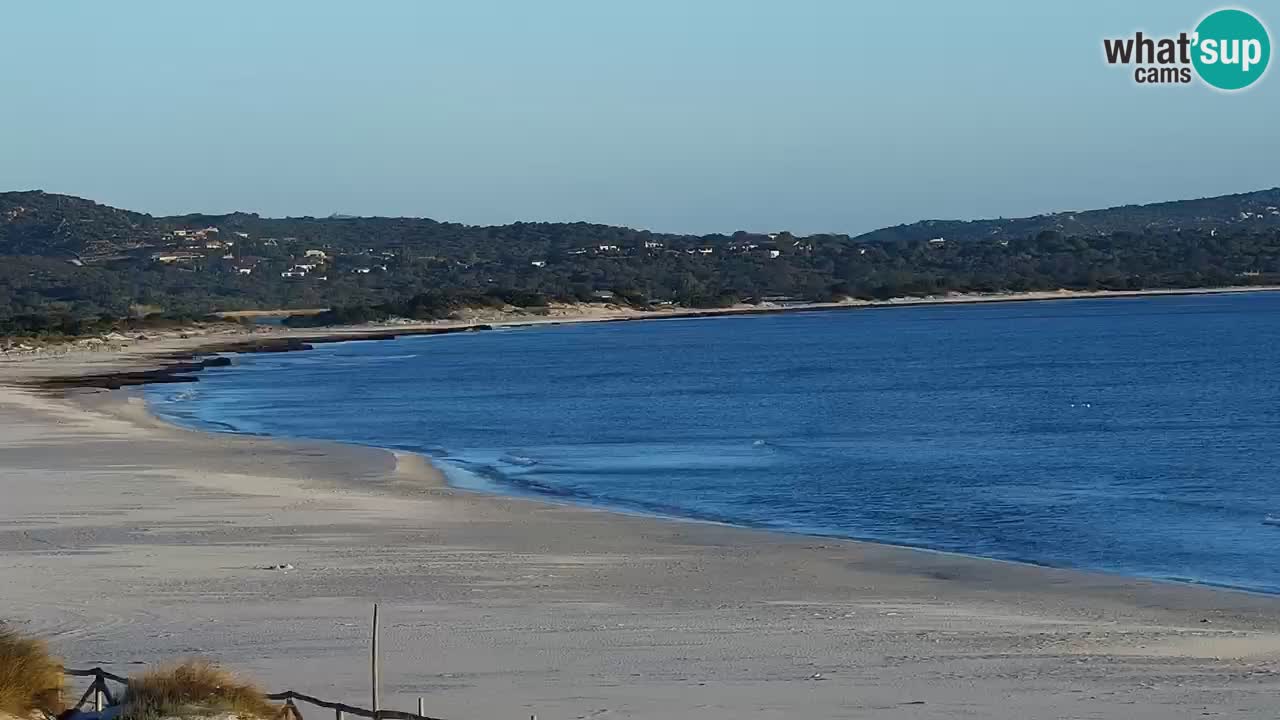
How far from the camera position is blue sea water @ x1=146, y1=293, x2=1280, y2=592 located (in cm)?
2625

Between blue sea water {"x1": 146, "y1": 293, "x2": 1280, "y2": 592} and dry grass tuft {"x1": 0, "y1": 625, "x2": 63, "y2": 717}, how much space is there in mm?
13161

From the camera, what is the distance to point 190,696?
36.3ft

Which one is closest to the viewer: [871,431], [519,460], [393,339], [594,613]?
[594,613]

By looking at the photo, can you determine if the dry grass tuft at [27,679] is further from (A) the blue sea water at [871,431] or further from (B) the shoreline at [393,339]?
(A) the blue sea water at [871,431]

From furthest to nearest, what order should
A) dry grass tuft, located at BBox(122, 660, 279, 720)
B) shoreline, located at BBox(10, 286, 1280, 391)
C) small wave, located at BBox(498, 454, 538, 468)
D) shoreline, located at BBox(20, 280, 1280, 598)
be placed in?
shoreline, located at BBox(10, 286, 1280, 391)
small wave, located at BBox(498, 454, 538, 468)
shoreline, located at BBox(20, 280, 1280, 598)
dry grass tuft, located at BBox(122, 660, 279, 720)

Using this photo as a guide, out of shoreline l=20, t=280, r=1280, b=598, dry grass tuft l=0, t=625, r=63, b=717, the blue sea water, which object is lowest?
the blue sea water

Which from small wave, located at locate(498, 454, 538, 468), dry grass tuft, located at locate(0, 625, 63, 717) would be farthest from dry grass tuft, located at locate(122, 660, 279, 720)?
small wave, located at locate(498, 454, 538, 468)

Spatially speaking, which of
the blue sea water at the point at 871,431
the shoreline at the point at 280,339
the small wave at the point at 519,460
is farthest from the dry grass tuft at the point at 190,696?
the shoreline at the point at 280,339

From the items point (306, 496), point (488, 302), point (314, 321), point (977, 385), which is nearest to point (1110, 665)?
point (306, 496)

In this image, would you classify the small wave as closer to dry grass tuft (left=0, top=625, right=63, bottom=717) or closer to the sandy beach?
the sandy beach

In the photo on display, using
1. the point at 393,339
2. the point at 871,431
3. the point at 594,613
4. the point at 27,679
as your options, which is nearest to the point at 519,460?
the point at 871,431

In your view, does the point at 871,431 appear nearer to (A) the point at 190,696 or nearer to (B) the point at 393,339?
(A) the point at 190,696

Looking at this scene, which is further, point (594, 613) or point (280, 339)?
point (280, 339)

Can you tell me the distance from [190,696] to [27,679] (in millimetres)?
1490
